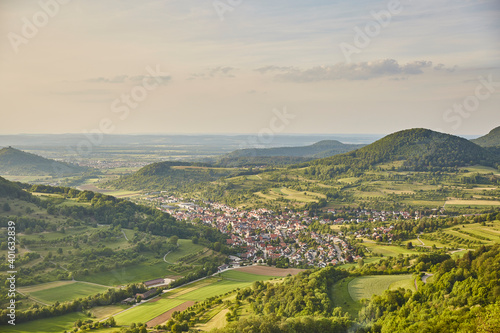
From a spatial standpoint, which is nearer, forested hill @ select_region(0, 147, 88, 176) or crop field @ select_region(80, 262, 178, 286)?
crop field @ select_region(80, 262, 178, 286)

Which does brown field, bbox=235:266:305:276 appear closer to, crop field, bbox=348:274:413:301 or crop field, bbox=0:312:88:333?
crop field, bbox=348:274:413:301

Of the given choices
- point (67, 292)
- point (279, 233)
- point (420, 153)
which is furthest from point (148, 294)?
Result: point (420, 153)

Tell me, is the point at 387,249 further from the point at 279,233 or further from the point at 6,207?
the point at 6,207

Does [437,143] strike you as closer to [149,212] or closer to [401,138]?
[401,138]

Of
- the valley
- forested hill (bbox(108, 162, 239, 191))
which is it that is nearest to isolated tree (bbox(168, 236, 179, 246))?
the valley

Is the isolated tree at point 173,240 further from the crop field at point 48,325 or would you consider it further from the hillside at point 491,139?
the hillside at point 491,139

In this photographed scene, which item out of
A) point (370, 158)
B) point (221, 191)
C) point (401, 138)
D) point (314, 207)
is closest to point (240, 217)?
point (314, 207)
